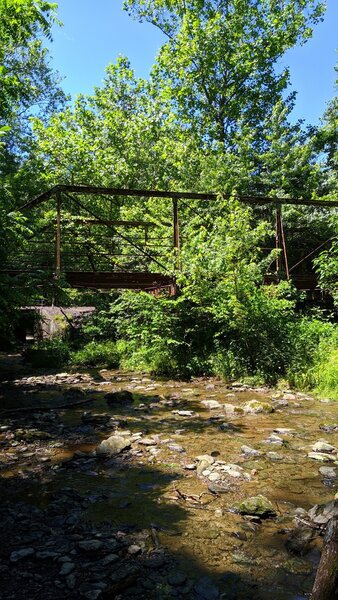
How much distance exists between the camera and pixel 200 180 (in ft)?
71.2

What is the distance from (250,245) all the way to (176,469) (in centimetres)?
788

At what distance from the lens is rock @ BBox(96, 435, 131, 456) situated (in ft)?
19.6

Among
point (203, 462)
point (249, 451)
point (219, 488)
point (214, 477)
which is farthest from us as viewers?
point (249, 451)

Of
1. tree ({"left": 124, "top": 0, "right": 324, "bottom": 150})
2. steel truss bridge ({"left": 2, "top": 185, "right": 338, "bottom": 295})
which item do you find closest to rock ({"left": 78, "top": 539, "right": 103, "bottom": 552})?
steel truss bridge ({"left": 2, "top": 185, "right": 338, "bottom": 295})

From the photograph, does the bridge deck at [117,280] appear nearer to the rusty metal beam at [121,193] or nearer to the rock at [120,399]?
the rusty metal beam at [121,193]

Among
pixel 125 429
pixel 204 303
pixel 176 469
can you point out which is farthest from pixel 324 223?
pixel 176 469

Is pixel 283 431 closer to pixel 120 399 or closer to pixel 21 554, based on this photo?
pixel 120 399

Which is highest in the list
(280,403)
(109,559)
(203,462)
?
(109,559)

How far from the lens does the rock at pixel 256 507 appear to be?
4.20 meters

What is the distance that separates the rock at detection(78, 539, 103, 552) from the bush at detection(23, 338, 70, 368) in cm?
1196

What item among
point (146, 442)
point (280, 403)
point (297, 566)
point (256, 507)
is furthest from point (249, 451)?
point (280, 403)

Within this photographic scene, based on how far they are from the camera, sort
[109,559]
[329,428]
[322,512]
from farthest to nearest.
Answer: [329,428] → [322,512] → [109,559]

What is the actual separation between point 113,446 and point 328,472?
2.83 meters

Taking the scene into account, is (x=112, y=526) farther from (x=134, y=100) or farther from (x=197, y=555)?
(x=134, y=100)
